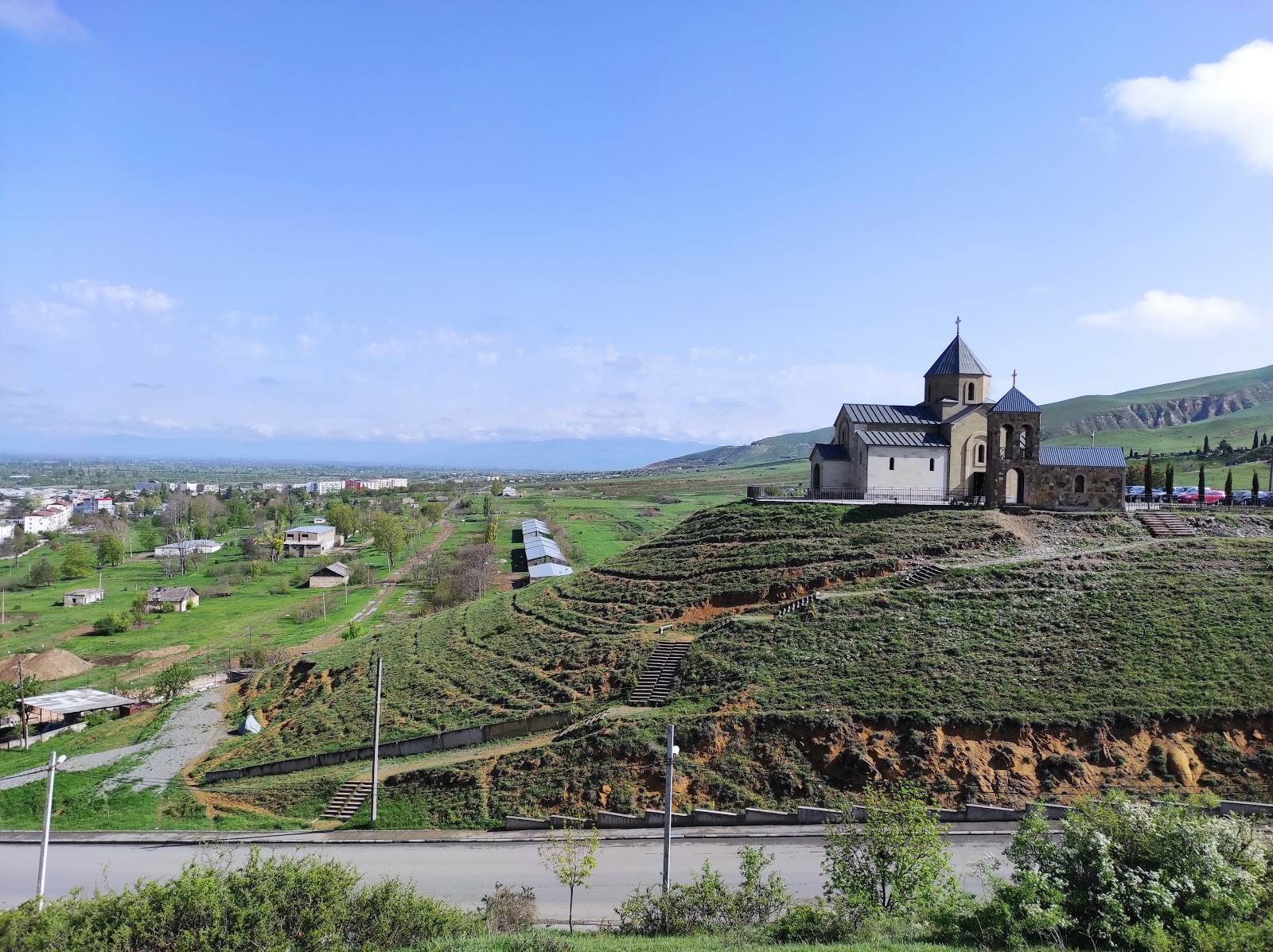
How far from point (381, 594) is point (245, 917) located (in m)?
72.4

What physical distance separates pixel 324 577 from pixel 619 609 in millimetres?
61444

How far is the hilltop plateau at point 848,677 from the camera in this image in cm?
2423

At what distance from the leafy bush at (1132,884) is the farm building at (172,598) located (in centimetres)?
8486

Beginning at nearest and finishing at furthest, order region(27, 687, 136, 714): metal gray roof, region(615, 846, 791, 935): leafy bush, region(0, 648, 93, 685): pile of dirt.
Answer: region(615, 846, 791, 935): leafy bush < region(27, 687, 136, 714): metal gray roof < region(0, 648, 93, 685): pile of dirt

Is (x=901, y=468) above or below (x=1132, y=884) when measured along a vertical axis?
above

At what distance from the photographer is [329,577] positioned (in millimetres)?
87625

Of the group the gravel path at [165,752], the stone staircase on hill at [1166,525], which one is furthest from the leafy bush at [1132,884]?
the gravel path at [165,752]

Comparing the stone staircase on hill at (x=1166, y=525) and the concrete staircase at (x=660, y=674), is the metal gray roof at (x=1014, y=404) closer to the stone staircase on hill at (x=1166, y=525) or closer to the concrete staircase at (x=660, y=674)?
the stone staircase on hill at (x=1166, y=525)

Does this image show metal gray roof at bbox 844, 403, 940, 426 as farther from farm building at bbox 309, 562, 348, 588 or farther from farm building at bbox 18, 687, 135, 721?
farm building at bbox 309, 562, 348, 588

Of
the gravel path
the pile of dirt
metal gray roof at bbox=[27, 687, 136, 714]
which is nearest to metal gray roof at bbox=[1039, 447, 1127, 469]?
the gravel path

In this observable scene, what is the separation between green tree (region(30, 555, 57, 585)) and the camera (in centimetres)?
9338

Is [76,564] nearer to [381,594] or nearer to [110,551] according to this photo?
[110,551]

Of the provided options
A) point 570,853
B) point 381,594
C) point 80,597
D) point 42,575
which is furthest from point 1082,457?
point 42,575

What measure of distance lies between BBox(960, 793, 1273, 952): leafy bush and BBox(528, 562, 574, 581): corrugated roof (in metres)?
53.8
